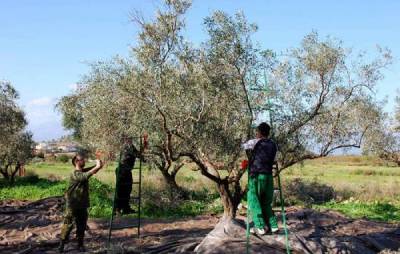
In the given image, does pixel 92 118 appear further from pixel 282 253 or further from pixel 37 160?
pixel 37 160

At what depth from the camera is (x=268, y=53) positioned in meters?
16.9

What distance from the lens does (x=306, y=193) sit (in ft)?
90.3

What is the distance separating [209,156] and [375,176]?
3376 centimetres

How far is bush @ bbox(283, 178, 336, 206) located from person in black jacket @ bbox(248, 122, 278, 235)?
1479cm

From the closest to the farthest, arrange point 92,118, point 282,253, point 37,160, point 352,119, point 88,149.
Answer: point 282,253 < point 352,119 < point 92,118 < point 88,149 < point 37,160

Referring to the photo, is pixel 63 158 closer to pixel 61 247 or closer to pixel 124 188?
pixel 124 188

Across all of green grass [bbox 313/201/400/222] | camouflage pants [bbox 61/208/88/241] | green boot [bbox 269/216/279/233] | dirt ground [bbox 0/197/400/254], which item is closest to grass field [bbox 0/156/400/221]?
green grass [bbox 313/201/400/222]

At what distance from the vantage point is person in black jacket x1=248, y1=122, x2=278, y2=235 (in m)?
10.2

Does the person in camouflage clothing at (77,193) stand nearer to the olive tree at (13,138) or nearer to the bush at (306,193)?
the bush at (306,193)

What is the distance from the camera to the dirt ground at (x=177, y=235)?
11.3m

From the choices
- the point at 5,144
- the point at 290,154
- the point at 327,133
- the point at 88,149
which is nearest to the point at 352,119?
the point at 327,133

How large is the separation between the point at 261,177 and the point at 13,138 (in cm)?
2897

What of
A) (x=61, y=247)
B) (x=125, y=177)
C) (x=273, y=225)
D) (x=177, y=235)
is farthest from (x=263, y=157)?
(x=125, y=177)

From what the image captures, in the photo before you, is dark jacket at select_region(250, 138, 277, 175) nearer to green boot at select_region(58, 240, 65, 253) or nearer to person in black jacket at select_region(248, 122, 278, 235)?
person in black jacket at select_region(248, 122, 278, 235)
